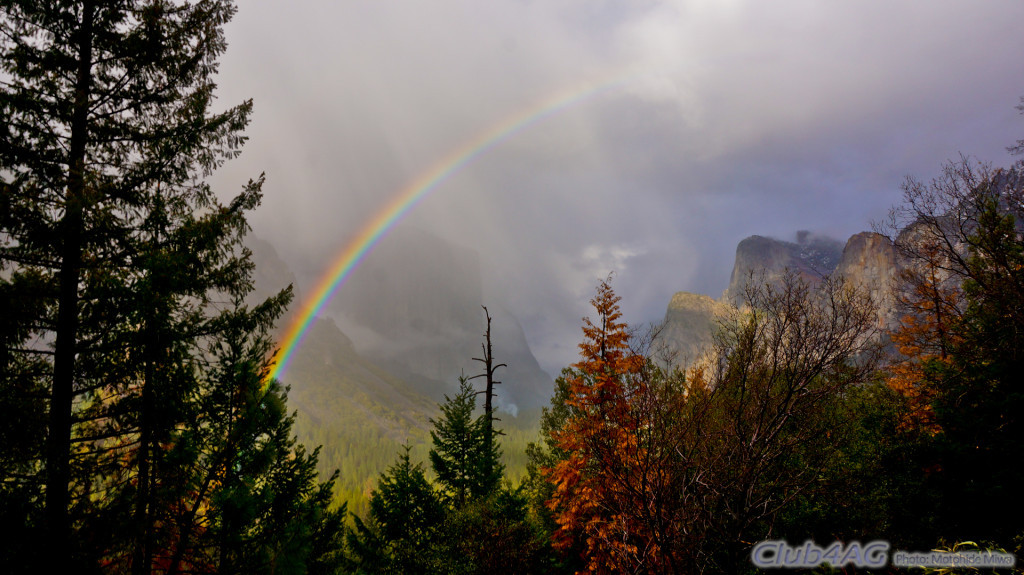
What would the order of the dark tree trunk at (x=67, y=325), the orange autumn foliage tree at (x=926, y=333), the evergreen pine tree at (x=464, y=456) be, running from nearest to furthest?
the dark tree trunk at (x=67, y=325)
the orange autumn foliage tree at (x=926, y=333)
the evergreen pine tree at (x=464, y=456)

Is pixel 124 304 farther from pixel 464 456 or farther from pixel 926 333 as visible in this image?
pixel 926 333

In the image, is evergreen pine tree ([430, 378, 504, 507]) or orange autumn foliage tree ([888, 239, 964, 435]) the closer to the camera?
orange autumn foliage tree ([888, 239, 964, 435])

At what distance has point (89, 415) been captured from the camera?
6551 millimetres

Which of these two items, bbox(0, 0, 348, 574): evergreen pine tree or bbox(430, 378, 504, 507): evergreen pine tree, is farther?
bbox(430, 378, 504, 507): evergreen pine tree

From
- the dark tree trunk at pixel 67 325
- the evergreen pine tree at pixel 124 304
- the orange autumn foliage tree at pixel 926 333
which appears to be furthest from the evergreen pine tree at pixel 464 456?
the orange autumn foliage tree at pixel 926 333

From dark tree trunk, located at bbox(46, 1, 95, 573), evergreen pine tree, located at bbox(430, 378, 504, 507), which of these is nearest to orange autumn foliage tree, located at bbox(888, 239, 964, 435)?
evergreen pine tree, located at bbox(430, 378, 504, 507)

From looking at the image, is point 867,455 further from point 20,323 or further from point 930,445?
point 20,323

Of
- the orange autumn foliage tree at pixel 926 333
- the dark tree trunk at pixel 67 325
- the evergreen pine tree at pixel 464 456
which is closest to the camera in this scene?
the dark tree trunk at pixel 67 325

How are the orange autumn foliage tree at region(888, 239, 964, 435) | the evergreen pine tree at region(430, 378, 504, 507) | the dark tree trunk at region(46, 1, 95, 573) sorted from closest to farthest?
the dark tree trunk at region(46, 1, 95, 573), the orange autumn foliage tree at region(888, 239, 964, 435), the evergreen pine tree at region(430, 378, 504, 507)

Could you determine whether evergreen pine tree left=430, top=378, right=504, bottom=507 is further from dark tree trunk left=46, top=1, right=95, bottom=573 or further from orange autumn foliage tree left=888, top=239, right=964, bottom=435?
orange autumn foliage tree left=888, top=239, right=964, bottom=435

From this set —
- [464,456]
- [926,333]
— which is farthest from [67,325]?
[926,333]

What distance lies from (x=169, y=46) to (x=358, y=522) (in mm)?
15891

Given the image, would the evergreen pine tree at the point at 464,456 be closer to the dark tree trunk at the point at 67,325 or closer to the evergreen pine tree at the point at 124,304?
the evergreen pine tree at the point at 124,304

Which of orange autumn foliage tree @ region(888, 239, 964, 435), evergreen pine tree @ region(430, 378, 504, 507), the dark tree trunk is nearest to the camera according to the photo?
the dark tree trunk
